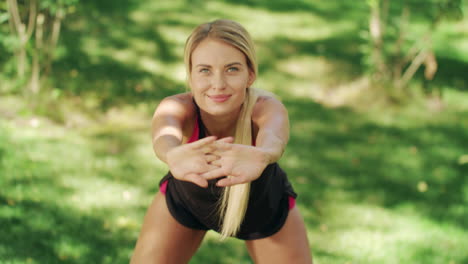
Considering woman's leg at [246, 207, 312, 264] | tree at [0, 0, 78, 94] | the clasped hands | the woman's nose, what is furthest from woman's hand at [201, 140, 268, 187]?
tree at [0, 0, 78, 94]

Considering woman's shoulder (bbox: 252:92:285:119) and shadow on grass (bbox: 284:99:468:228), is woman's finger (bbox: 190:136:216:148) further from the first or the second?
shadow on grass (bbox: 284:99:468:228)

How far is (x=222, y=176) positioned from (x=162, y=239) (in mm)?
401

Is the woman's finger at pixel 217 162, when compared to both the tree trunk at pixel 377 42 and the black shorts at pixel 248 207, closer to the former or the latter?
the black shorts at pixel 248 207

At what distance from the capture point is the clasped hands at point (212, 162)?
6.29 feet

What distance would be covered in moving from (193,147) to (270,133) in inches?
17.7

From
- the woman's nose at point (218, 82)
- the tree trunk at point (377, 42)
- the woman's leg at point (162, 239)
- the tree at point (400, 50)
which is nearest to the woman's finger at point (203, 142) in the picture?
the woman's nose at point (218, 82)

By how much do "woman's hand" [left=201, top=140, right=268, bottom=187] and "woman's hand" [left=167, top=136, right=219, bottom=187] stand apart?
17mm

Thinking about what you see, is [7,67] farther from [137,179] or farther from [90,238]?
[90,238]

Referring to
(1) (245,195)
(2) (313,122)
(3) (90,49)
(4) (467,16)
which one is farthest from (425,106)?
(1) (245,195)

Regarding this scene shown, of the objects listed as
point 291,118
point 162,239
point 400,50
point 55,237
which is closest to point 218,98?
point 162,239

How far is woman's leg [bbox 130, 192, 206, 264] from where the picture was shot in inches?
99.0

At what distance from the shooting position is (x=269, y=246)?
2.57m

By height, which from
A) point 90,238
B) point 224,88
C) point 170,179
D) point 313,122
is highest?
point 224,88

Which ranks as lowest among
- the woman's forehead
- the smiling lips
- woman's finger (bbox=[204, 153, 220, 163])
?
woman's finger (bbox=[204, 153, 220, 163])
